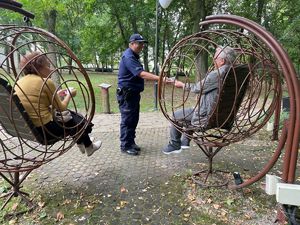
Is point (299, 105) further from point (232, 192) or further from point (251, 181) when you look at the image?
point (232, 192)

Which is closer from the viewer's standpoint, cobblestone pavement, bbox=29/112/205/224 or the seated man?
cobblestone pavement, bbox=29/112/205/224

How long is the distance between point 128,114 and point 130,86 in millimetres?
454

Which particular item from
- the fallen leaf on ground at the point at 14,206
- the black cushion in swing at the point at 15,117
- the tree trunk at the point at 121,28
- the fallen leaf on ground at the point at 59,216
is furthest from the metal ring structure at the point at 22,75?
the tree trunk at the point at 121,28

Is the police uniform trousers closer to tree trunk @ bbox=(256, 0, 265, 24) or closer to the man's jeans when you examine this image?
the man's jeans

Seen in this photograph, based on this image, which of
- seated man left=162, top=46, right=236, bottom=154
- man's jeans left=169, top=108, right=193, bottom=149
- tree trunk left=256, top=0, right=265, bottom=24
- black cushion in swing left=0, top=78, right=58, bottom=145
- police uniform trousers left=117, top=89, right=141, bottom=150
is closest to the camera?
black cushion in swing left=0, top=78, right=58, bottom=145

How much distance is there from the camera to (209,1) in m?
16.5

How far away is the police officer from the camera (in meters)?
4.65

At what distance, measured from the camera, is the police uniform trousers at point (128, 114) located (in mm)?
4891

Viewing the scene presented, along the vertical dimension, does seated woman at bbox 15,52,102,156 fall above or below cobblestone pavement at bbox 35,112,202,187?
above

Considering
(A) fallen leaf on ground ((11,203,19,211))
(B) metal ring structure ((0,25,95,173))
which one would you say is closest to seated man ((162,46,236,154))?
(B) metal ring structure ((0,25,95,173))

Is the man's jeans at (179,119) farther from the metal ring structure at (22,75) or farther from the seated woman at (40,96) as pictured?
the seated woman at (40,96)

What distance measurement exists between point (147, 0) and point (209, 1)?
4.86 m

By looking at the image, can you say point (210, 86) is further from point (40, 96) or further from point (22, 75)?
point (22, 75)

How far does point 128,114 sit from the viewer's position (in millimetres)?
4941
